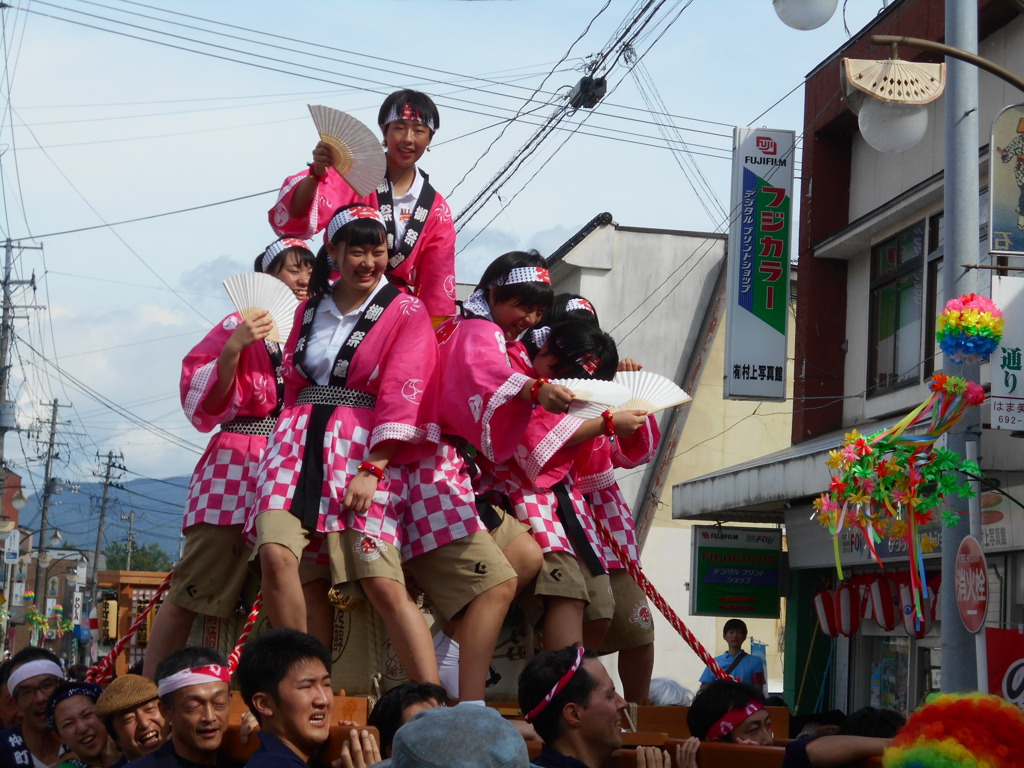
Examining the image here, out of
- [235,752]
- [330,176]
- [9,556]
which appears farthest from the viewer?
[9,556]

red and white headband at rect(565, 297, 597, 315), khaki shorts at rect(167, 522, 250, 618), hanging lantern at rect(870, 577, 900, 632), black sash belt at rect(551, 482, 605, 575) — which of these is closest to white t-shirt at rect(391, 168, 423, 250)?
red and white headband at rect(565, 297, 597, 315)

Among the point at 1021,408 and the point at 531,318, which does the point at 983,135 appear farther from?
the point at 531,318

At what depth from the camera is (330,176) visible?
5867 mm

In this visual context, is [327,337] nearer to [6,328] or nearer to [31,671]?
[31,671]

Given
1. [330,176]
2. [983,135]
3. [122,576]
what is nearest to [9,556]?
[122,576]

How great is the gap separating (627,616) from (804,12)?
6.17 m

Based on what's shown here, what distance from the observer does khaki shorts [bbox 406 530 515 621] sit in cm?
478

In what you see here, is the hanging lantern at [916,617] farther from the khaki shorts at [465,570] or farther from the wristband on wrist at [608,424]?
the khaki shorts at [465,570]

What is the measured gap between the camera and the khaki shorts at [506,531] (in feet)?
16.4

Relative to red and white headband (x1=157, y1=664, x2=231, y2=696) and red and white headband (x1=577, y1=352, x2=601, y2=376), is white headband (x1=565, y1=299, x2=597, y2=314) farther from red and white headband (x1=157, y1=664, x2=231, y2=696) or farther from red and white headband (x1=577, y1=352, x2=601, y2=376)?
red and white headband (x1=157, y1=664, x2=231, y2=696)

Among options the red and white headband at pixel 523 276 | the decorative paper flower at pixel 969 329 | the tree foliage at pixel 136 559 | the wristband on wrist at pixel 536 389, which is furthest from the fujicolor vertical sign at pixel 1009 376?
the tree foliage at pixel 136 559

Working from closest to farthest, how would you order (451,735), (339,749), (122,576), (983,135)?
(451,735), (339,749), (983,135), (122,576)

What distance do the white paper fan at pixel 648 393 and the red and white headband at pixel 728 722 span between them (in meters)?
1.14

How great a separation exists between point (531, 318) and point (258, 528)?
141cm
